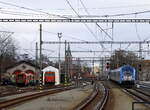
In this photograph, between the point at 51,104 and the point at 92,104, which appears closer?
the point at 51,104

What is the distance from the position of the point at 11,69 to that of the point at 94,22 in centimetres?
5674

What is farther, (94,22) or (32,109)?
(94,22)

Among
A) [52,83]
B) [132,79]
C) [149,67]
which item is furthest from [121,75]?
[149,67]

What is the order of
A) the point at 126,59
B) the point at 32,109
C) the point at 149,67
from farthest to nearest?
1. the point at 149,67
2. the point at 126,59
3. the point at 32,109

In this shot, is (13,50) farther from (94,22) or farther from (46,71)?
(94,22)

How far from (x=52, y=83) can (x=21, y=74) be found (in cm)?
737

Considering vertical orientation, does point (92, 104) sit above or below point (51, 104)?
below

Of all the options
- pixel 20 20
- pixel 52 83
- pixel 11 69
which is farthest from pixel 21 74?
pixel 20 20

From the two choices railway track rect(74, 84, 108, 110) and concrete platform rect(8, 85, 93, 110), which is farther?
railway track rect(74, 84, 108, 110)

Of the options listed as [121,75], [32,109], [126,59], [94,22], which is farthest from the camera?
[126,59]

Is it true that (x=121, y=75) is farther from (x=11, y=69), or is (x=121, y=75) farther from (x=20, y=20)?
(x=11, y=69)

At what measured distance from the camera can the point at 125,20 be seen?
33.0m

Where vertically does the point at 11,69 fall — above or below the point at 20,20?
below

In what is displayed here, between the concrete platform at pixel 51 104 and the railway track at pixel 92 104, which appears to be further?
the railway track at pixel 92 104
